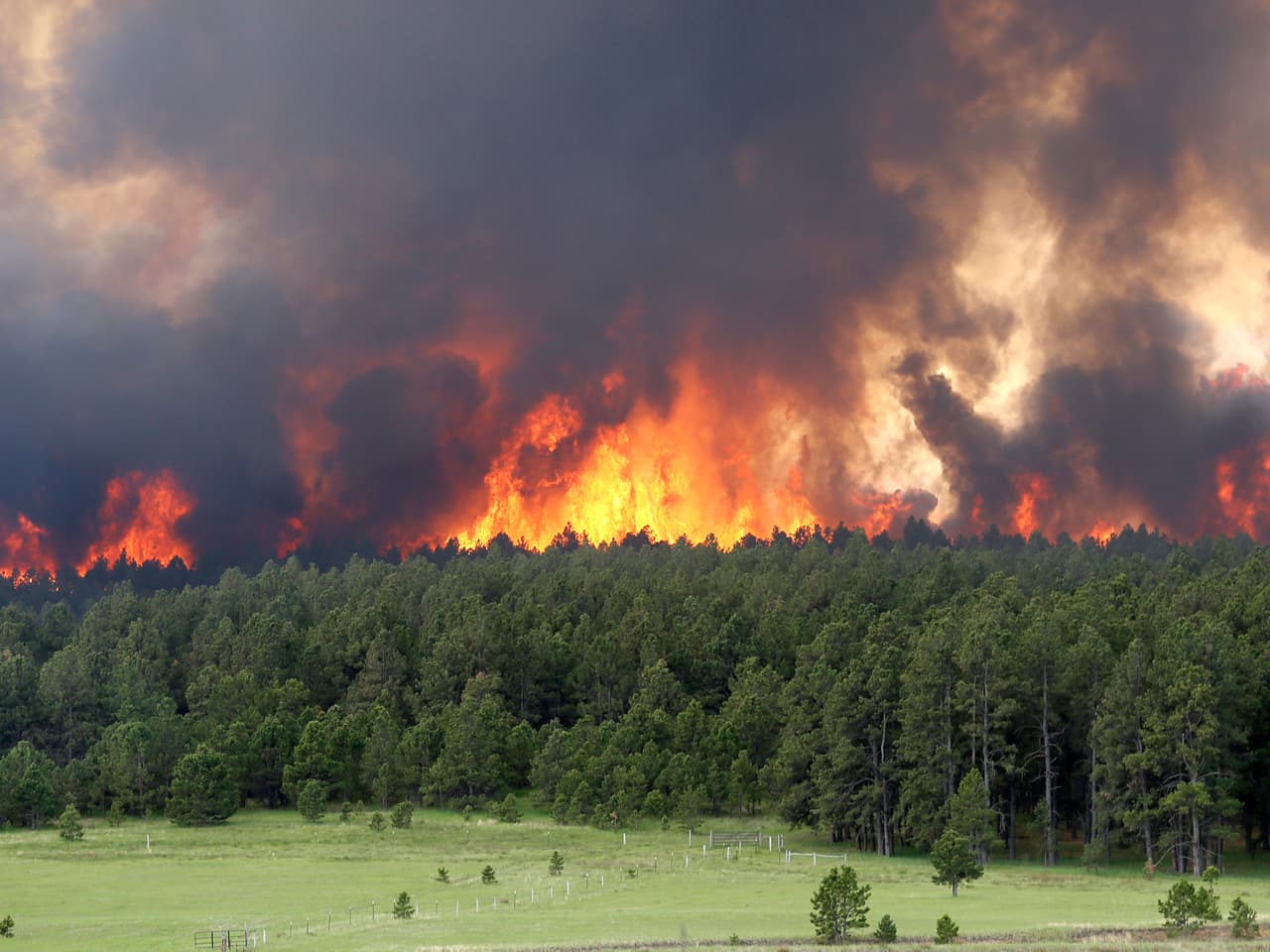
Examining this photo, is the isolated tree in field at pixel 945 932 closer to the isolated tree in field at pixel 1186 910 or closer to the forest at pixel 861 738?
the isolated tree in field at pixel 1186 910

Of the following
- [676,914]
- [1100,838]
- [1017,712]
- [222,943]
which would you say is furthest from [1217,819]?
[222,943]

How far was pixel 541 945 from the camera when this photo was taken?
65500mm

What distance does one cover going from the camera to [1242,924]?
67062 millimetres

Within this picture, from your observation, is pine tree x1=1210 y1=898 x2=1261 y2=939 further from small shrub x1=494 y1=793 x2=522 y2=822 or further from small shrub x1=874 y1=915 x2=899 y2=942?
small shrub x1=494 y1=793 x2=522 y2=822

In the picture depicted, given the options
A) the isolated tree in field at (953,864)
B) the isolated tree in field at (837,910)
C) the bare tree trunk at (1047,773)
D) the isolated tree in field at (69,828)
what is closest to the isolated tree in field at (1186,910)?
the isolated tree in field at (837,910)

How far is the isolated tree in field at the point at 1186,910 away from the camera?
6781 cm

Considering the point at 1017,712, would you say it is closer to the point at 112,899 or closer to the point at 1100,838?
the point at 1100,838

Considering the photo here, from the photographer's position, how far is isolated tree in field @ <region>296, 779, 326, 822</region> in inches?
5787

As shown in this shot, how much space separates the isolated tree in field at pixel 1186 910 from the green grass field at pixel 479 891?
7.48ft

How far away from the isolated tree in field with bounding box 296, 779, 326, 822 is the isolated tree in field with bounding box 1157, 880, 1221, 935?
9989 centimetres

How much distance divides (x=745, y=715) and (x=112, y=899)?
85389mm

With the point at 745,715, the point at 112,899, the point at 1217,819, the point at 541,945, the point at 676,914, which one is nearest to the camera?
the point at 541,945

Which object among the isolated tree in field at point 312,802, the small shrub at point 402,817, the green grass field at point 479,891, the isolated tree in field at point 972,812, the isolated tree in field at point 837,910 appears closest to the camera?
the isolated tree in field at point 837,910

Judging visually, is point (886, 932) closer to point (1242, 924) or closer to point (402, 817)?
point (1242, 924)
